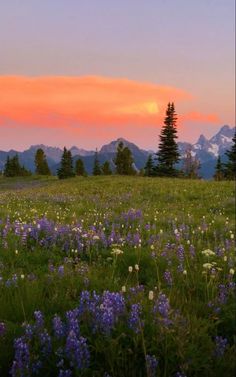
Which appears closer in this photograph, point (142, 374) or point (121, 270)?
point (142, 374)

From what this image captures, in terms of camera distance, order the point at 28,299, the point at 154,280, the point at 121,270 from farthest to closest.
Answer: the point at 121,270 → the point at 154,280 → the point at 28,299

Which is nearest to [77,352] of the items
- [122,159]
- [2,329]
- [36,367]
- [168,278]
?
[36,367]

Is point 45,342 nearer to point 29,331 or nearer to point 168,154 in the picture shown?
point 29,331

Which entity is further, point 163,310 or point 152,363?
point 163,310

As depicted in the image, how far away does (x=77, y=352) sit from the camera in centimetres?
309

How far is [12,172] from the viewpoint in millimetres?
96375

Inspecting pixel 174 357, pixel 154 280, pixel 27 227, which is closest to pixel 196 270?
pixel 154 280

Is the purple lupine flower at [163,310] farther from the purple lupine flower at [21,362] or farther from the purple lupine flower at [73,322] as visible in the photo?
the purple lupine flower at [21,362]

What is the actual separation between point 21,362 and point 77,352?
1.35 ft

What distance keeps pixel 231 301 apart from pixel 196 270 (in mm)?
1173

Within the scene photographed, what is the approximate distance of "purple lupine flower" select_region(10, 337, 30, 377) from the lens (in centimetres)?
303

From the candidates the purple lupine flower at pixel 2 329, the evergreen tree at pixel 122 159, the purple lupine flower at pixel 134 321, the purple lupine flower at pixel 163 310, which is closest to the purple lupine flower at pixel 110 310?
the purple lupine flower at pixel 134 321

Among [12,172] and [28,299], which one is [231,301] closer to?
[28,299]

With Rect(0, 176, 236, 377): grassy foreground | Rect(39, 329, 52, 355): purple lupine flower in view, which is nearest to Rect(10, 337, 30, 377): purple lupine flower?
Rect(0, 176, 236, 377): grassy foreground
